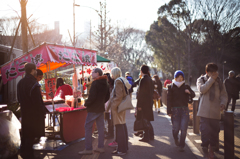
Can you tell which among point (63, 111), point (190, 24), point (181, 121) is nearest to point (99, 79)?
point (63, 111)

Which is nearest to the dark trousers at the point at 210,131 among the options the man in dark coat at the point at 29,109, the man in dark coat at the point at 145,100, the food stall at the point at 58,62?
the man in dark coat at the point at 145,100

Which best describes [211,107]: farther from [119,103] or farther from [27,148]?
[27,148]

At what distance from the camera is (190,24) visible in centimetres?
2584

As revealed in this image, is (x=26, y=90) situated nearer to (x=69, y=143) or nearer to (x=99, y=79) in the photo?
(x=99, y=79)

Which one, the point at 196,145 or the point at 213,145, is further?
the point at 196,145

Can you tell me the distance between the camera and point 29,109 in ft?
15.0

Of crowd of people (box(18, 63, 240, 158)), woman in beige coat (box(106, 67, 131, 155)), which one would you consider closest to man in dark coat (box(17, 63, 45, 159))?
crowd of people (box(18, 63, 240, 158))

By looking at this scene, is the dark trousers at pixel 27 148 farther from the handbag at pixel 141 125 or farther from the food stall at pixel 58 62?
the handbag at pixel 141 125

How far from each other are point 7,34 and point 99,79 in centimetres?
2459

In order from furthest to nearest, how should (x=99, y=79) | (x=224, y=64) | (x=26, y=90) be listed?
(x=224, y=64)
(x=99, y=79)
(x=26, y=90)

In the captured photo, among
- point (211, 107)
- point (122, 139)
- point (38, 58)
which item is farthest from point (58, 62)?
point (211, 107)

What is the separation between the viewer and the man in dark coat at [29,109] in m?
4.54

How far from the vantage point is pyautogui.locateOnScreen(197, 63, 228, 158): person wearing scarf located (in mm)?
4656

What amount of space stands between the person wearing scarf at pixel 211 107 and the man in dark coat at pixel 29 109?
3294 mm
